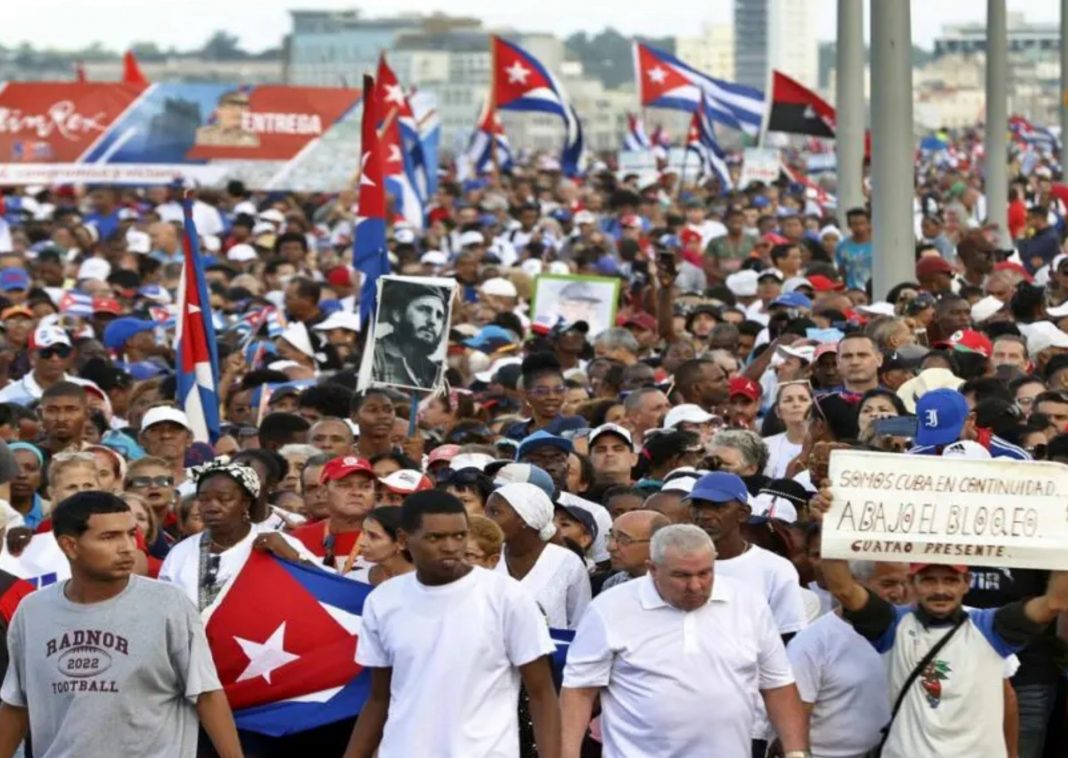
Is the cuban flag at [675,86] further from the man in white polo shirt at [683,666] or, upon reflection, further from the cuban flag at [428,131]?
the man in white polo shirt at [683,666]

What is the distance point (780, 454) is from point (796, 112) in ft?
55.1

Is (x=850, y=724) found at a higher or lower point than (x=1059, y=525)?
lower

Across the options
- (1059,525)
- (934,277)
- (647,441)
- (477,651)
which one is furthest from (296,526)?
(934,277)

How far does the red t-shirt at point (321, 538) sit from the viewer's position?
10414 millimetres

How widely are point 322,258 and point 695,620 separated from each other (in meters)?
21.0

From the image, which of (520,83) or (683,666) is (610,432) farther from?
(520,83)

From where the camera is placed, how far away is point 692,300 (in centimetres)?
Result: 2041

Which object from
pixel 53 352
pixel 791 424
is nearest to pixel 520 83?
pixel 53 352

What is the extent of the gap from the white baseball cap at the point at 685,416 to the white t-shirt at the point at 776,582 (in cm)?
366

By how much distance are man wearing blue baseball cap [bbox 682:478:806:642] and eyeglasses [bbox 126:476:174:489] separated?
10.2 feet

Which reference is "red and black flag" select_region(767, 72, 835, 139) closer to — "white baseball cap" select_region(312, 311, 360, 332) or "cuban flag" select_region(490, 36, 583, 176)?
"cuban flag" select_region(490, 36, 583, 176)

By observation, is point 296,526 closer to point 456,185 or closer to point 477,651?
point 477,651

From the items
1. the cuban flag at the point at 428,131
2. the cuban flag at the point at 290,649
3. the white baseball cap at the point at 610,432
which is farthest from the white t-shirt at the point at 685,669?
the cuban flag at the point at 428,131

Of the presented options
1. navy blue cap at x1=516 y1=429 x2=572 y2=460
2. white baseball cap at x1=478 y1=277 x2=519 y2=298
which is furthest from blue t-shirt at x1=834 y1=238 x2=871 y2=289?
navy blue cap at x1=516 y1=429 x2=572 y2=460
